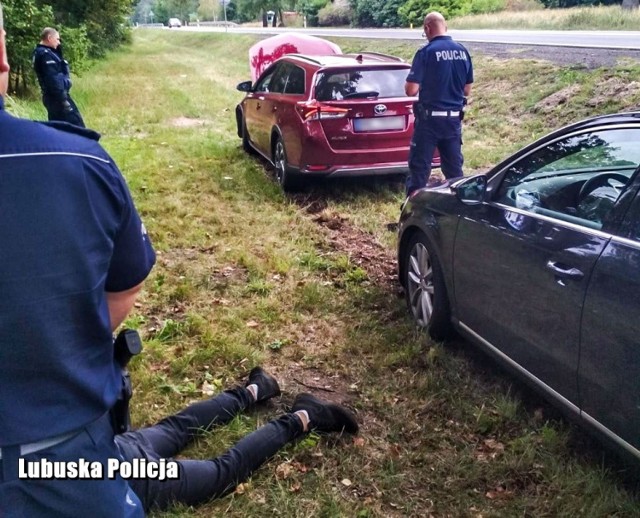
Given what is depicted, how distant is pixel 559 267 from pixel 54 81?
8.78 meters

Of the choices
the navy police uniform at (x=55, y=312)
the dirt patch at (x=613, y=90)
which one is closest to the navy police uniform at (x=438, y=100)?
the dirt patch at (x=613, y=90)

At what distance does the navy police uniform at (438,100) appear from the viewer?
6.13 m

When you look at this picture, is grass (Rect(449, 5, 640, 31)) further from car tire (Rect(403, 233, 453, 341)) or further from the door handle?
the door handle

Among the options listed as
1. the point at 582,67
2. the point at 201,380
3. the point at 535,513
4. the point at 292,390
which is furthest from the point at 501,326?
the point at 582,67

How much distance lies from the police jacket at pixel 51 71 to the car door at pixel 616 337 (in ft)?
29.4

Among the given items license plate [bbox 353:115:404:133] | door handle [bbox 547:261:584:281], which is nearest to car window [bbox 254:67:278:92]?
license plate [bbox 353:115:404:133]

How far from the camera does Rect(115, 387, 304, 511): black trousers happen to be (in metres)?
2.67

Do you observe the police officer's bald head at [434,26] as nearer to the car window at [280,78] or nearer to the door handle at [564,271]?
the car window at [280,78]

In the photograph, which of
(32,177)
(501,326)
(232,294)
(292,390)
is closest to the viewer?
(32,177)

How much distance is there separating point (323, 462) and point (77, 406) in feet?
6.34

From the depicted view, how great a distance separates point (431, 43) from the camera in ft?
20.4

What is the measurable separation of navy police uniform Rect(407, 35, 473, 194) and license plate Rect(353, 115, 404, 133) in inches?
29.4

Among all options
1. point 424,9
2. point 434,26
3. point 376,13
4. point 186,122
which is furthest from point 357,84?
point 376,13

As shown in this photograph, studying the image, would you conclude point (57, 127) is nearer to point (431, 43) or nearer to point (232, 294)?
point (232, 294)
